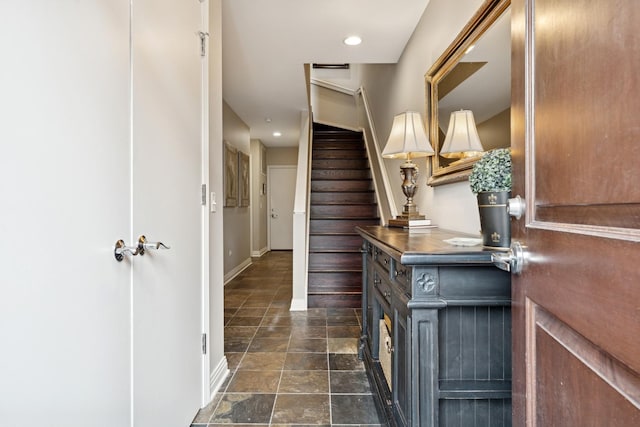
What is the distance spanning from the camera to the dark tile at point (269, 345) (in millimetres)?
2520

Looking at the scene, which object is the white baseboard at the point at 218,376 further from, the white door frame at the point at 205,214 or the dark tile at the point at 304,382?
the dark tile at the point at 304,382

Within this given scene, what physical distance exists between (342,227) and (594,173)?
3795mm

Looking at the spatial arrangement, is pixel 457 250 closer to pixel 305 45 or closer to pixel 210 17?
pixel 210 17

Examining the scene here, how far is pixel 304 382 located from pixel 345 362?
0.37 meters

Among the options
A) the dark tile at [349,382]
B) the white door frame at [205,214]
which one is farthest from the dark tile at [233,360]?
the dark tile at [349,382]

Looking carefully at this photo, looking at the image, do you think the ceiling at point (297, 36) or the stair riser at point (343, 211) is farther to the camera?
the stair riser at point (343, 211)

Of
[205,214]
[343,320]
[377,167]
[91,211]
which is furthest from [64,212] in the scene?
[377,167]

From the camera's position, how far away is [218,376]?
6.56 ft

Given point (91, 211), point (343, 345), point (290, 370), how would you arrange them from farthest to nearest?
point (343, 345) < point (290, 370) < point (91, 211)

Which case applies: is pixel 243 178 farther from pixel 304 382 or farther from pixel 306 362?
pixel 304 382

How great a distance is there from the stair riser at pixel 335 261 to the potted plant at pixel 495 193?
9.08ft

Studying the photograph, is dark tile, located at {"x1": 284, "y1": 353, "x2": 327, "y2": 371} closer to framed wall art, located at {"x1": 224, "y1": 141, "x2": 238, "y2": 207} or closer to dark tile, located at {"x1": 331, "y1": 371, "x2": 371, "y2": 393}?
dark tile, located at {"x1": 331, "y1": 371, "x2": 371, "y2": 393}

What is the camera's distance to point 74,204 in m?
0.84

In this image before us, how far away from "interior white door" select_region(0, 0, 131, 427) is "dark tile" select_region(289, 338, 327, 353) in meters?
1.58
